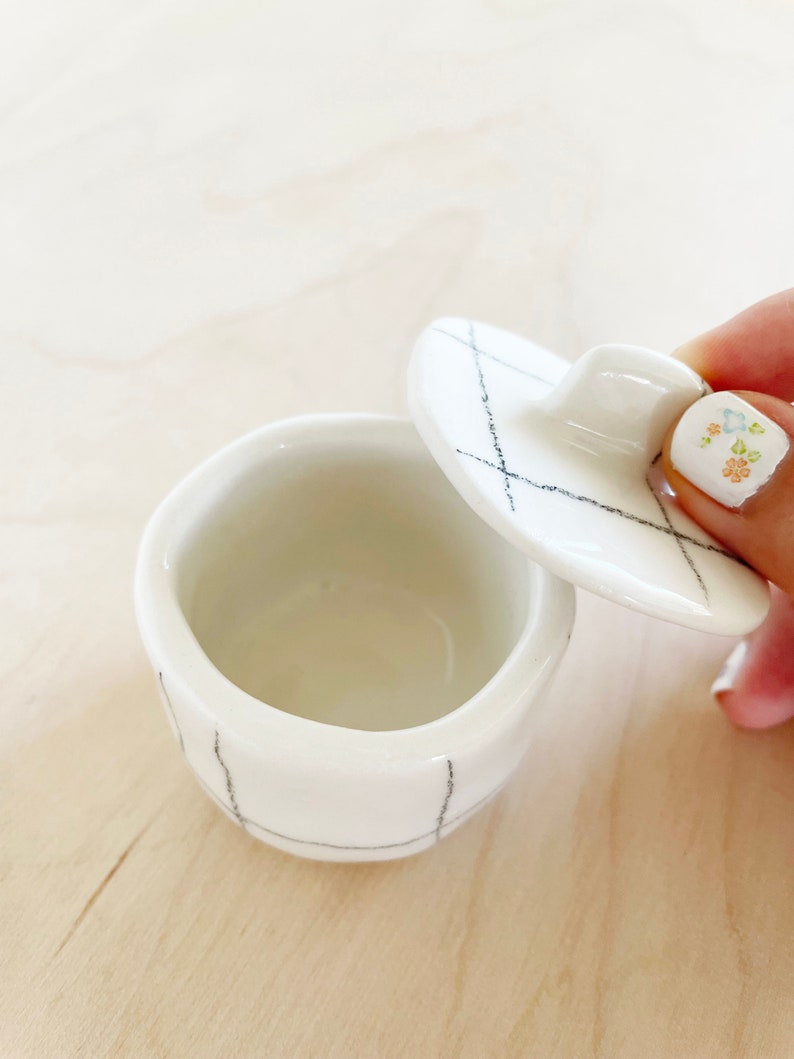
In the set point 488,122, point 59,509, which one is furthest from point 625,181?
point 59,509

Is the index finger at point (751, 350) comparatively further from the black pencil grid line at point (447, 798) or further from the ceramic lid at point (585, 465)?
the black pencil grid line at point (447, 798)

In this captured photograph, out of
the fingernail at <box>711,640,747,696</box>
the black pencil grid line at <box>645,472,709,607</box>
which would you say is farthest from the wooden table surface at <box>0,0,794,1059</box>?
the black pencil grid line at <box>645,472,709,607</box>

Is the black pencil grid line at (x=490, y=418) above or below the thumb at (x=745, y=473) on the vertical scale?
above

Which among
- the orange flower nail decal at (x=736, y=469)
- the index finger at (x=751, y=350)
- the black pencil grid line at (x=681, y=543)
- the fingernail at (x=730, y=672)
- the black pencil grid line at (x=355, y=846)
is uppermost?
the index finger at (x=751, y=350)

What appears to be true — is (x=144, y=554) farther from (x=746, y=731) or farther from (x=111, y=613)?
(x=746, y=731)

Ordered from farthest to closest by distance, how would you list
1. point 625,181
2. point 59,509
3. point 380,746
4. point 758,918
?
point 625,181 → point 59,509 → point 758,918 → point 380,746

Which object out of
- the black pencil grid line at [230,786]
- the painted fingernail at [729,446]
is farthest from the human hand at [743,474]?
the black pencil grid line at [230,786]

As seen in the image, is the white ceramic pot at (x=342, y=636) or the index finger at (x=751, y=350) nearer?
the white ceramic pot at (x=342, y=636)

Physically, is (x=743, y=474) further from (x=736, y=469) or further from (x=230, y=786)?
(x=230, y=786)
